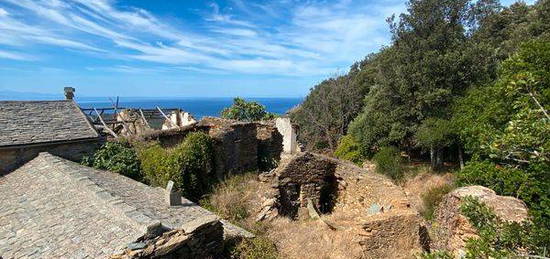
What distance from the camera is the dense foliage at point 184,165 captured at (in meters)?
15.4

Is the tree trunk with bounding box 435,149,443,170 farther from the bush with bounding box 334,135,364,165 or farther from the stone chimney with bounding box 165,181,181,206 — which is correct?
the stone chimney with bounding box 165,181,181,206

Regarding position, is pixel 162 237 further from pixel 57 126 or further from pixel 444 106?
pixel 444 106

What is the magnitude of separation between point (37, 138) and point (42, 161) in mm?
1309

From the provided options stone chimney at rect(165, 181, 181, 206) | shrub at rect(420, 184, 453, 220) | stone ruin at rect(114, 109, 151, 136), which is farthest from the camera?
stone ruin at rect(114, 109, 151, 136)

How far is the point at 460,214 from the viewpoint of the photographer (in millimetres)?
10102

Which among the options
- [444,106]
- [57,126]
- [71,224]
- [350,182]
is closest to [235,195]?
[350,182]

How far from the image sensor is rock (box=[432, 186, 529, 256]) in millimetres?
9500

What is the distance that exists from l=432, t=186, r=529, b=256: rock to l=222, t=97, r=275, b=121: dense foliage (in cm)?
2608

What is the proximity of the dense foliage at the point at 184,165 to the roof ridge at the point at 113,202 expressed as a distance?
3121mm

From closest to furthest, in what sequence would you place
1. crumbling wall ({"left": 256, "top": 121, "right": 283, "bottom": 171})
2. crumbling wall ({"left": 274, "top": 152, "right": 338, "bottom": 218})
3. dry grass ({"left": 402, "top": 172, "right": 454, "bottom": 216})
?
crumbling wall ({"left": 274, "top": 152, "right": 338, "bottom": 218}) → crumbling wall ({"left": 256, "top": 121, "right": 283, "bottom": 171}) → dry grass ({"left": 402, "top": 172, "right": 454, "bottom": 216})

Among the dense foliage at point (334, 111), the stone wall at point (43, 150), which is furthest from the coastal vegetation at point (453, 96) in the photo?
the stone wall at point (43, 150)

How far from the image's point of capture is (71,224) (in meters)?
8.54

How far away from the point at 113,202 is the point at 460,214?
935 cm

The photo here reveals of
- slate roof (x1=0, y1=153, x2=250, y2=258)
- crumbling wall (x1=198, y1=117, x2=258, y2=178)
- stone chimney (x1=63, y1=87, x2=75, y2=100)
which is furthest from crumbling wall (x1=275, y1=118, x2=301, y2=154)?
stone chimney (x1=63, y1=87, x2=75, y2=100)
